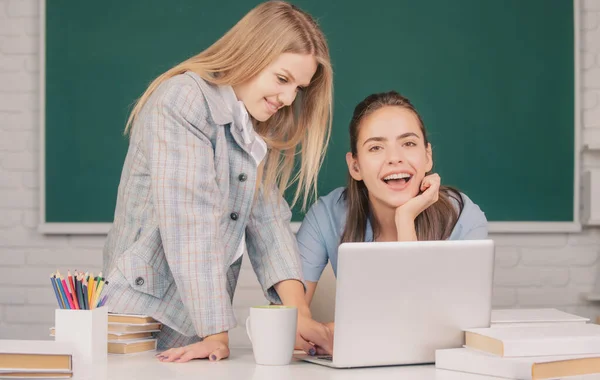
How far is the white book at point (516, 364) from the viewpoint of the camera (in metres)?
1.06

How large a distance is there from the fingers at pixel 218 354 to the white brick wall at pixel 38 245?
4.78 ft

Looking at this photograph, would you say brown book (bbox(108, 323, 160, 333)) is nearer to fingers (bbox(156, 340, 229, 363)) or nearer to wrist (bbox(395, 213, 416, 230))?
fingers (bbox(156, 340, 229, 363))

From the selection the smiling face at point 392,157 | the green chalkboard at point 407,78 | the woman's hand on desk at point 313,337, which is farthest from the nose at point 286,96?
the green chalkboard at point 407,78

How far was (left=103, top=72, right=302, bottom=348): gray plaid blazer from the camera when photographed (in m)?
1.43

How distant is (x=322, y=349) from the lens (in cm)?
148

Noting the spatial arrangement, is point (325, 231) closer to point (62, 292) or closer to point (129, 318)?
point (129, 318)

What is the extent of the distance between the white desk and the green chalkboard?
5.09ft

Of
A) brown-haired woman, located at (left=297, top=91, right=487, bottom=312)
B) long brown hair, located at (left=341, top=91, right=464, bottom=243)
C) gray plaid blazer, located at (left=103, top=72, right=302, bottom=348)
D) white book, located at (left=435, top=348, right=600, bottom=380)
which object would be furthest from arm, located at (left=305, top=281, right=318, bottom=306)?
white book, located at (left=435, top=348, right=600, bottom=380)

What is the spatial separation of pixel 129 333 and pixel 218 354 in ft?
0.59

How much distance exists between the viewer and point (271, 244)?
1709mm

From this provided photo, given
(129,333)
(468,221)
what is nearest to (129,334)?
A: (129,333)

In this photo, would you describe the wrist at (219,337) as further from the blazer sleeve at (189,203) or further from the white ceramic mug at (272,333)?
the white ceramic mug at (272,333)

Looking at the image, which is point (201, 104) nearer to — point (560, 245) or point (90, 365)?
point (90, 365)

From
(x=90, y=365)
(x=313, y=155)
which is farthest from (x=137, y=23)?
(x=90, y=365)
